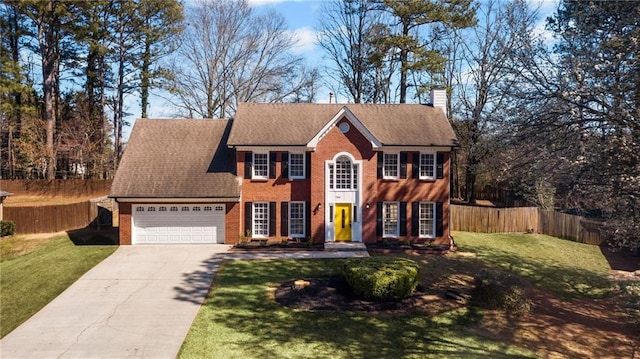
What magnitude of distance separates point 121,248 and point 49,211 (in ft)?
22.4

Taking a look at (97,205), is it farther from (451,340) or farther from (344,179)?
(451,340)

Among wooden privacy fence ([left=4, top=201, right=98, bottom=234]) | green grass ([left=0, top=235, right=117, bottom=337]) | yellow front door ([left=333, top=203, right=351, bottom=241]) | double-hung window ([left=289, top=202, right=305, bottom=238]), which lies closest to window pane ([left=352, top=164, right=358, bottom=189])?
yellow front door ([left=333, top=203, right=351, bottom=241])

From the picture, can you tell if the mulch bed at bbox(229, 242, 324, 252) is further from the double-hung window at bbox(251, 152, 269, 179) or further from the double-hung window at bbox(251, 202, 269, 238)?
the double-hung window at bbox(251, 152, 269, 179)

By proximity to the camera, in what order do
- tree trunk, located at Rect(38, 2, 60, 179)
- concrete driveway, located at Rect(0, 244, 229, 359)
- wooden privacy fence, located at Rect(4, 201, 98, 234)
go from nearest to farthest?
1. concrete driveway, located at Rect(0, 244, 229, 359)
2. wooden privacy fence, located at Rect(4, 201, 98, 234)
3. tree trunk, located at Rect(38, 2, 60, 179)

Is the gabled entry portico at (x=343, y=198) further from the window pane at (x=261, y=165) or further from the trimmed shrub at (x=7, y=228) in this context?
the trimmed shrub at (x=7, y=228)

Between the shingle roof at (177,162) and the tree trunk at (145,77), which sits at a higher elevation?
the tree trunk at (145,77)

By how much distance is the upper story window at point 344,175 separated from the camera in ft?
69.8

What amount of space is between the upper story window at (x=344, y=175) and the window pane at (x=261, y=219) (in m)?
3.69

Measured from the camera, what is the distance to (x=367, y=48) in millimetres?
34656

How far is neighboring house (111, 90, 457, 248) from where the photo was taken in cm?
2092

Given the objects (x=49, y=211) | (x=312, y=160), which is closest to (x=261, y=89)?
(x=312, y=160)

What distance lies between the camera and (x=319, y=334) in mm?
10977

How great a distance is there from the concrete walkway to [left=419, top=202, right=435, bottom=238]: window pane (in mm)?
4239

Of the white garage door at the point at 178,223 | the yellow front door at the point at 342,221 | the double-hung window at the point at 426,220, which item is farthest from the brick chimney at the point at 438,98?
the white garage door at the point at 178,223
